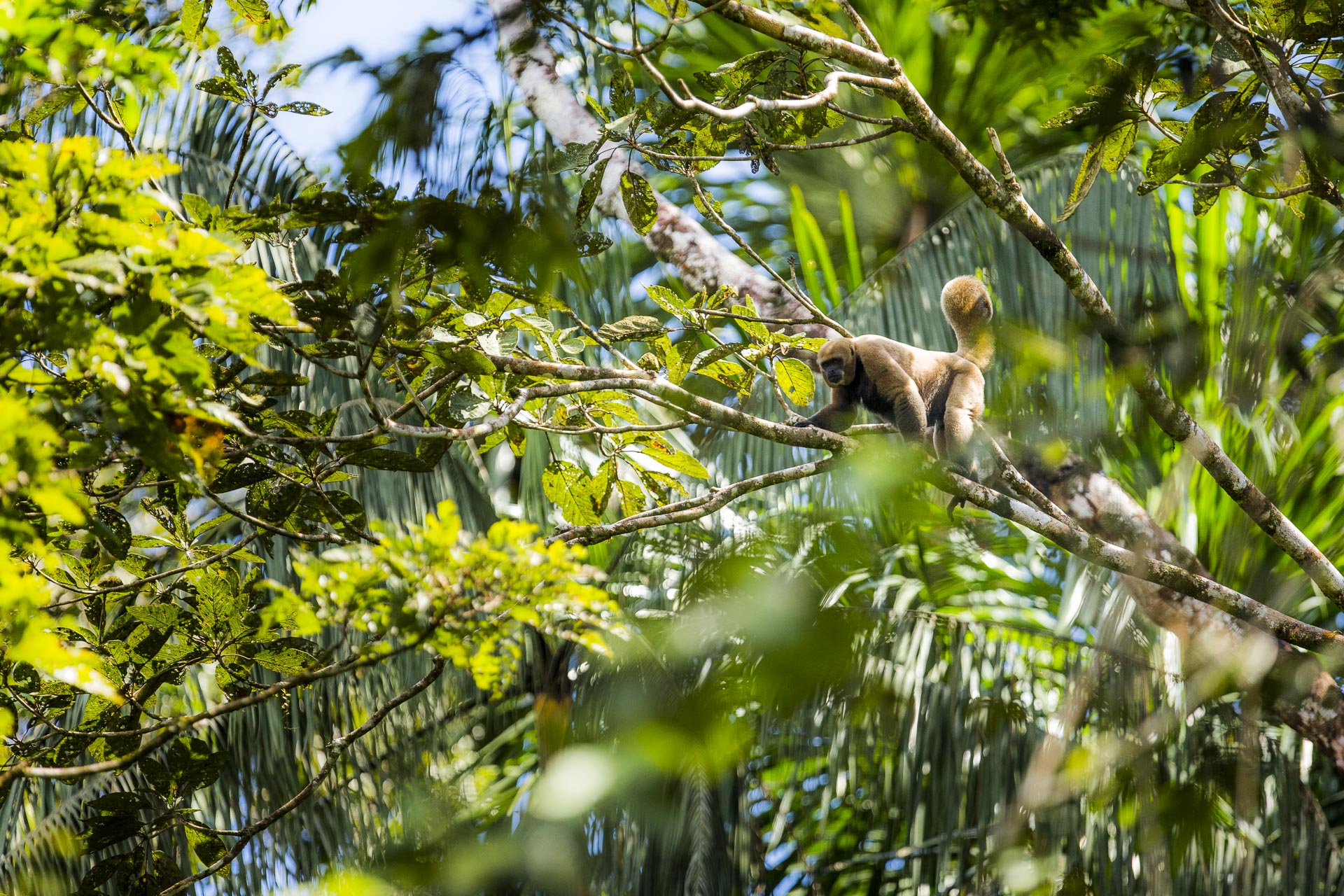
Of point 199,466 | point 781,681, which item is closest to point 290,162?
point 199,466

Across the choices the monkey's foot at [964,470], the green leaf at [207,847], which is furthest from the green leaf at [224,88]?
the monkey's foot at [964,470]

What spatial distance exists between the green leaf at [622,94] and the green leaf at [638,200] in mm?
169

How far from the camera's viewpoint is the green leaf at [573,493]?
2512 mm

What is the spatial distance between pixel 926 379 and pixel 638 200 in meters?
1.80

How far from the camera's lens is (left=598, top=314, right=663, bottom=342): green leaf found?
8.01 feet

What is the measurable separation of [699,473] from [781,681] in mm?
975

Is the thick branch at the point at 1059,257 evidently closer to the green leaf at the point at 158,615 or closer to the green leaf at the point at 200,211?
the green leaf at the point at 200,211

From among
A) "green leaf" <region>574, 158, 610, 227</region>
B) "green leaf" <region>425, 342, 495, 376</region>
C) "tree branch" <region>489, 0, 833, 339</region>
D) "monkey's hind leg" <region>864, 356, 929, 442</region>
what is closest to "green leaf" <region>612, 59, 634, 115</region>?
"green leaf" <region>574, 158, 610, 227</region>

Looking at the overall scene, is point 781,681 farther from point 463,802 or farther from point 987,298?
point 463,802

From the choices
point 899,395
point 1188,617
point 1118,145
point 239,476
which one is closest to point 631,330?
point 239,476

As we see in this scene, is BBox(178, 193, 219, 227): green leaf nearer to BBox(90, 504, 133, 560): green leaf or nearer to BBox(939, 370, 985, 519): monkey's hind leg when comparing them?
BBox(90, 504, 133, 560): green leaf

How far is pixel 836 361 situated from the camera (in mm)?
3621

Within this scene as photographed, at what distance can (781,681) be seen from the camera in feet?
5.16

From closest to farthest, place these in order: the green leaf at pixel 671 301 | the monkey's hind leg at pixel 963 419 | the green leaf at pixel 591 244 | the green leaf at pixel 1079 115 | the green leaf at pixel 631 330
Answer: the green leaf at pixel 1079 115 → the green leaf at pixel 591 244 → the green leaf at pixel 631 330 → the green leaf at pixel 671 301 → the monkey's hind leg at pixel 963 419
